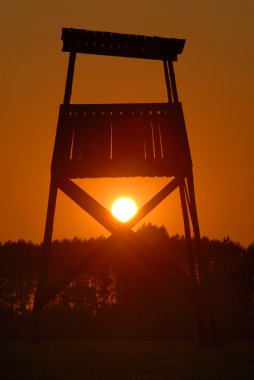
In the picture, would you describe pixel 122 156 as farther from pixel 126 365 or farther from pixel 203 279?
pixel 126 365

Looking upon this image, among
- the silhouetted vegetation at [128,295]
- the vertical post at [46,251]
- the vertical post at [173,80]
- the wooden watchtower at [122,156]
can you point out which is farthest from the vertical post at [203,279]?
the silhouetted vegetation at [128,295]

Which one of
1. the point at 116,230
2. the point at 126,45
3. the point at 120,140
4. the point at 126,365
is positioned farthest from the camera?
the point at 126,45

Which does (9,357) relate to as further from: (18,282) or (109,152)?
(18,282)

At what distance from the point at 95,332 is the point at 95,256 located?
2539 cm

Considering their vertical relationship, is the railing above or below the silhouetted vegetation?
below

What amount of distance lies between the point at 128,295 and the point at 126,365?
26253mm

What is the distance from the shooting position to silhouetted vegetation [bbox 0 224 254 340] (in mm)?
30641

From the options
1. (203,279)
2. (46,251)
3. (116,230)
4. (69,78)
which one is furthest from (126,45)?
(203,279)

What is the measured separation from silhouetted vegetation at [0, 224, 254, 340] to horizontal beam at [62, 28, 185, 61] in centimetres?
2064

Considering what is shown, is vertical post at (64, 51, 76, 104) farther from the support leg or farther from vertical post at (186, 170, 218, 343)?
vertical post at (186, 170, 218, 343)

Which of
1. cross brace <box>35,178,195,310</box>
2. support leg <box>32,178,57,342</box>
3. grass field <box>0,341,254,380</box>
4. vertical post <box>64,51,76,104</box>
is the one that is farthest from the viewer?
vertical post <box>64,51,76,104</box>

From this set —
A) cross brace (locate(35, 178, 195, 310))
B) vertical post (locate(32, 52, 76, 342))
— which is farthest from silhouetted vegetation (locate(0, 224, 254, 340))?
vertical post (locate(32, 52, 76, 342))

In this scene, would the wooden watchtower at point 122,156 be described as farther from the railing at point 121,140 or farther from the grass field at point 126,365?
the grass field at point 126,365

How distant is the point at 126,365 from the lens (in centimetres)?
563
